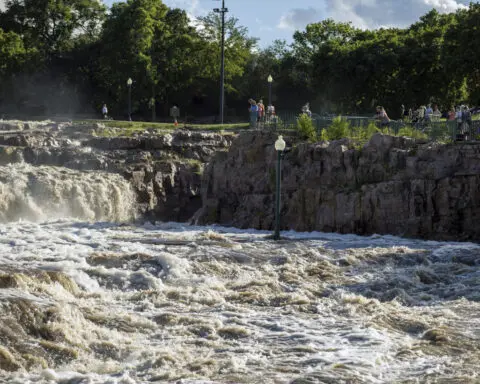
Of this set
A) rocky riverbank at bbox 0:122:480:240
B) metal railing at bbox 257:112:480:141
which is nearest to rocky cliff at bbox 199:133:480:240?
rocky riverbank at bbox 0:122:480:240

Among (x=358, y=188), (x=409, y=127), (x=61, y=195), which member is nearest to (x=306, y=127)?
(x=409, y=127)

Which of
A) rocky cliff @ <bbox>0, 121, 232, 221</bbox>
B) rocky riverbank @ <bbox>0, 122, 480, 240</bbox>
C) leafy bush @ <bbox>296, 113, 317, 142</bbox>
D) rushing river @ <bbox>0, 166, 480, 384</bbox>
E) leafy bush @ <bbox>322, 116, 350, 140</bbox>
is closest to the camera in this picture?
rushing river @ <bbox>0, 166, 480, 384</bbox>

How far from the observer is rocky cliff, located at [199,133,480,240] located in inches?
1208

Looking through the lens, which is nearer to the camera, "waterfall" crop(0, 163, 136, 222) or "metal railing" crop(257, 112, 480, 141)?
"metal railing" crop(257, 112, 480, 141)

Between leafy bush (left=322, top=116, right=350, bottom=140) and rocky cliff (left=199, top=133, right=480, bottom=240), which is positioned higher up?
leafy bush (left=322, top=116, right=350, bottom=140)

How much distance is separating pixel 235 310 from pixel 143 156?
2731cm

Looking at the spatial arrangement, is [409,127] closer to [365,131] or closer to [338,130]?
[365,131]

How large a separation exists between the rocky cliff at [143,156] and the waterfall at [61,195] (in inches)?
37.9

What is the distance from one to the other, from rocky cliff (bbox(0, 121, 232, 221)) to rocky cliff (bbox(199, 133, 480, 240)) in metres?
5.04

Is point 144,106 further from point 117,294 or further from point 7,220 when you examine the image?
point 117,294

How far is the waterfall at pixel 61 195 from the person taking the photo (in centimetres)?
3775

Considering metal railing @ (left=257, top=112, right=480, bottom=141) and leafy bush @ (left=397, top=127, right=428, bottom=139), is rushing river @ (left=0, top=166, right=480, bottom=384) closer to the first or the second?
metal railing @ (left=257, top=112, right=480, bottom=141)

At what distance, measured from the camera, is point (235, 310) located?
17.7 metres

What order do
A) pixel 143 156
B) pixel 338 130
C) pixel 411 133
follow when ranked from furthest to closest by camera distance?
pixel 143 156, pixel 338 130, pixel 411 133
